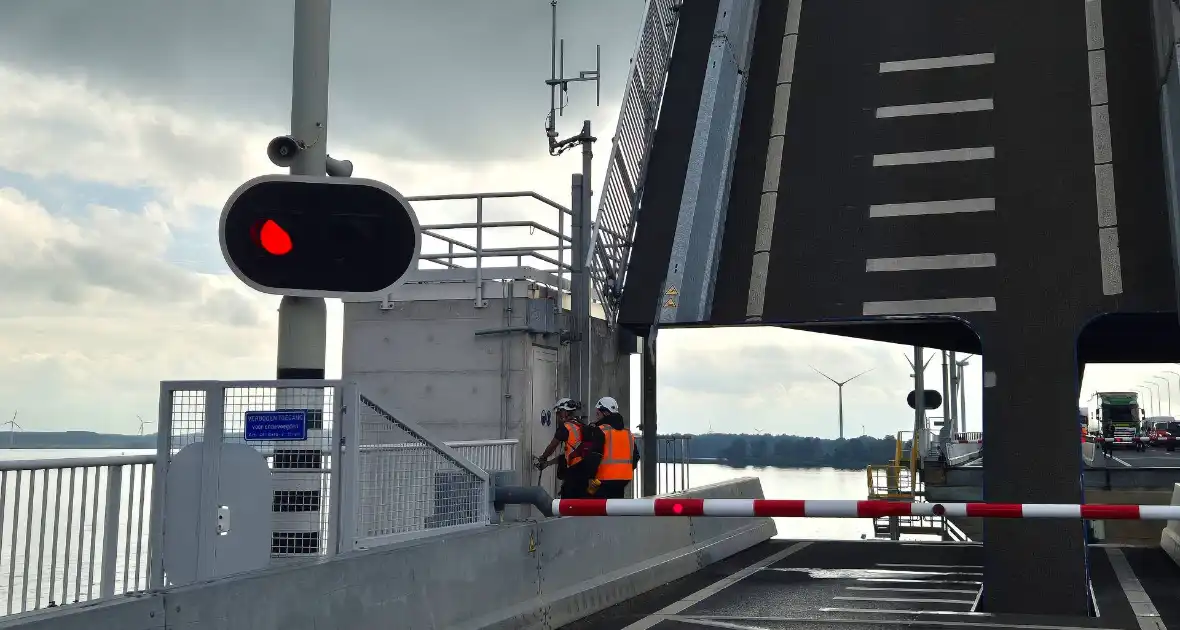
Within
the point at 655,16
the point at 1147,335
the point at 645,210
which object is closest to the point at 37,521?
the point at 645,210

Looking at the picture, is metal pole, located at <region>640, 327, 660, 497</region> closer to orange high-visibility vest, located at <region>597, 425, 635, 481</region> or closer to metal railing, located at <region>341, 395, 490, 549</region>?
orange high-visibility vest, located at <region>597, 425, 635, 481</region>

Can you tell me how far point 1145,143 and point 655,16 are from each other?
671 cm

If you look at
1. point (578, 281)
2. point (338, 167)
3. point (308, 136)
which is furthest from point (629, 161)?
point (308, 136)

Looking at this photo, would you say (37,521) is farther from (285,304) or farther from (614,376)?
(614,376)

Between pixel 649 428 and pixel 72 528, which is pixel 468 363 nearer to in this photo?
pixel 649 428

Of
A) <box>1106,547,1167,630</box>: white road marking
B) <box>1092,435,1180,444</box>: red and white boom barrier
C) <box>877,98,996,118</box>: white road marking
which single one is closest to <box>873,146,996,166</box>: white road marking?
<box>877,98,996,118</box>: white road marking

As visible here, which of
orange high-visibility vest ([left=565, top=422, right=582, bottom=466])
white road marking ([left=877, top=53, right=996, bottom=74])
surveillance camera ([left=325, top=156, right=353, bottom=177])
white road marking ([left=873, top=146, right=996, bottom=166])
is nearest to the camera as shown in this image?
surveillance camera ([left=325, top=156, right=353, bottom=177])

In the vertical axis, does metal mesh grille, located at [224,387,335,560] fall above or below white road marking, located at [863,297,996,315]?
below

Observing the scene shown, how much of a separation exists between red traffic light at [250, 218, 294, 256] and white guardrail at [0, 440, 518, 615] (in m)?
1.52

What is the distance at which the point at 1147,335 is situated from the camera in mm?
15773

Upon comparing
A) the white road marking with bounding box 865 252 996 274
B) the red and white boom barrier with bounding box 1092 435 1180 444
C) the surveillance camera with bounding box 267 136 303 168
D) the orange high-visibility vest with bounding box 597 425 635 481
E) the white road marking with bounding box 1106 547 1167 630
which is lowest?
the white road marking with bounding box 1106 547 1167 630

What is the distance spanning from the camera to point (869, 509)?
8.60 m

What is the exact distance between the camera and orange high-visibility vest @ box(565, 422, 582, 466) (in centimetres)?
1268

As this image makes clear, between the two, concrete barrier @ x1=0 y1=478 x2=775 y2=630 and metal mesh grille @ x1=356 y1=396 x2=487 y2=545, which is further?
metal mesh grille @ x1=356 y1=396 x2=487 y2=545
